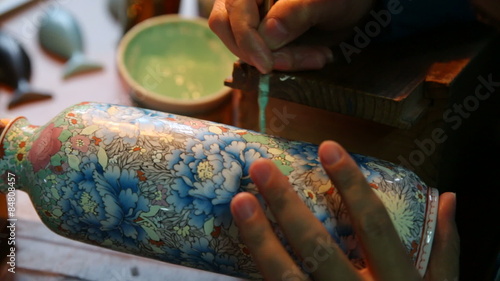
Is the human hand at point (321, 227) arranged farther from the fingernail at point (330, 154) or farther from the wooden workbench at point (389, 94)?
the wooden workbench at point (389, 94)

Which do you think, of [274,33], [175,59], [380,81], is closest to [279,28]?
[274,33]

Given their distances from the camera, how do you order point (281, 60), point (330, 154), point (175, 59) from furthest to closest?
point (175, 59) → point (281, 60) → point (330, 154)

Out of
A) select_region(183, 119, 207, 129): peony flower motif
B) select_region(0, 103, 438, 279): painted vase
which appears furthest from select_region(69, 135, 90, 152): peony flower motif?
select_region(183, 119, 207, 129): peony flower motif

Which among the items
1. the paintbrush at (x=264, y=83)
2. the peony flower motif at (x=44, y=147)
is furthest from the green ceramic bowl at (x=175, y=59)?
the peony flower motif at (x=44, y=147)

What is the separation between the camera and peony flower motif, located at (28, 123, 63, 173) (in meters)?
0.60

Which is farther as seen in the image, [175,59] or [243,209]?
[175,59]

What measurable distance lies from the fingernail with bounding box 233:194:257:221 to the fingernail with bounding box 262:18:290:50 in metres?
0.19

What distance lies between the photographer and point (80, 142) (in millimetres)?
592

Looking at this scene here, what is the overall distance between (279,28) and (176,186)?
20 centimetres

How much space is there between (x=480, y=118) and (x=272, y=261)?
48cm

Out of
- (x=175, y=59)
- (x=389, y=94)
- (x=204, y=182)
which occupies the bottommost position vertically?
(x=175, y=59)

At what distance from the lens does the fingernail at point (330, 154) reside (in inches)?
20.9

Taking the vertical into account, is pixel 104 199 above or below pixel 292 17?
below

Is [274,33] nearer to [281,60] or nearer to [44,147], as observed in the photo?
[281,60]
